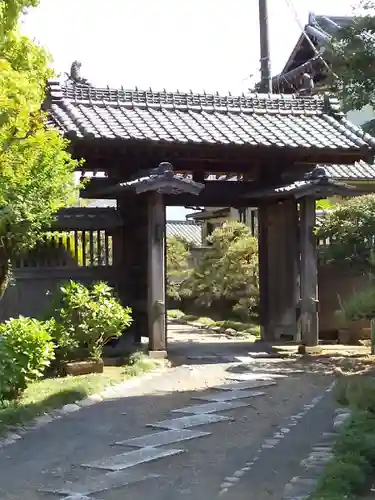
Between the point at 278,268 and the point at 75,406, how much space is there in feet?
23.2

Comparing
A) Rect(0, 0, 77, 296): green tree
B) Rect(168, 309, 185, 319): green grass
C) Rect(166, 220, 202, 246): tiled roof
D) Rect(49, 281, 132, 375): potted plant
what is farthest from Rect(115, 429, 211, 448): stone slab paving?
Rect(166, 220, 202, 246): tiled roof

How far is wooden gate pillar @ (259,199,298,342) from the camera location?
1396 cm

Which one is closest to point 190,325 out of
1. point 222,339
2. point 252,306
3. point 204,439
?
point 252,306

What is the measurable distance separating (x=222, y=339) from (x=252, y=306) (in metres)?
3.48

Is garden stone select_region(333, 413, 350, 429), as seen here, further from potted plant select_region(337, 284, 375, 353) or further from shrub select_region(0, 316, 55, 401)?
shrub select_region(0, 316, 55, 401)

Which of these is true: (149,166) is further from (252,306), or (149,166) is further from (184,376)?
(252,306)

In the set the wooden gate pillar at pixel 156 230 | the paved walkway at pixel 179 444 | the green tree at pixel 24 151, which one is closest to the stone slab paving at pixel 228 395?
the paved walkway at pixel 179 444

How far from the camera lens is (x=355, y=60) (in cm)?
693

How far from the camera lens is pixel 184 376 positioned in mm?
10578

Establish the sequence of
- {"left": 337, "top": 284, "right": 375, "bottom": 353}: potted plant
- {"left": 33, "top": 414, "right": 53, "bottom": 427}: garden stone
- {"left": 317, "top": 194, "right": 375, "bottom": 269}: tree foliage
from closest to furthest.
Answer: {"left": 337, "top": 284, "right": 375, "bottom": 353}: potted plant
{"left": 33, "top": 414, "right": 53, "bottom": 427}: garden stone
{"left": 317, "top": 194, "right": 375, "bottom": 269}: tree foliage

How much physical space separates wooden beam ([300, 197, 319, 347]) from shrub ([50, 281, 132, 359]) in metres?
3.62

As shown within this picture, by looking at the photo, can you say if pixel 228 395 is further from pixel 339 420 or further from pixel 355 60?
pixel 355 60

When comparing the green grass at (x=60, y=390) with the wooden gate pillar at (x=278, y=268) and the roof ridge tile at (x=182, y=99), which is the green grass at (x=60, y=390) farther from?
the roof ridge tile at (x=182, y=99)

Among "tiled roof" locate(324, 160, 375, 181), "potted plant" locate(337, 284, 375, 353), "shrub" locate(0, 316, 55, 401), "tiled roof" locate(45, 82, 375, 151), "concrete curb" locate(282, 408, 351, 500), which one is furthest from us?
"tiled roof" locate(324, 160, 375, 181)
